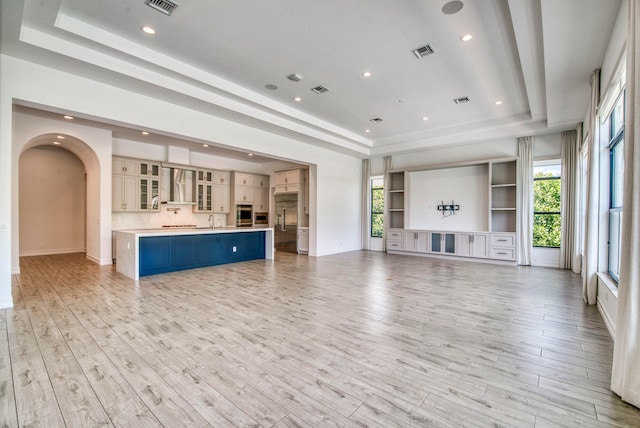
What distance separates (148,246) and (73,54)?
3558mm

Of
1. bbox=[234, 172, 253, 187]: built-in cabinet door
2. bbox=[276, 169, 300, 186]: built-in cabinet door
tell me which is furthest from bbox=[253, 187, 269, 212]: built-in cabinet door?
bbox=[276, 169, 300, 186]: built-in cabinet door

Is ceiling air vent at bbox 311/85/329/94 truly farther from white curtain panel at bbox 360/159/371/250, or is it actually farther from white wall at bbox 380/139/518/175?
white curtain panel at bbox 360/159/371/250

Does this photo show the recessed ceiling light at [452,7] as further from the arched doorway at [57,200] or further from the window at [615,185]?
the arched doorway at [57,200]

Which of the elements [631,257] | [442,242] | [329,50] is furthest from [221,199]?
[631,257]

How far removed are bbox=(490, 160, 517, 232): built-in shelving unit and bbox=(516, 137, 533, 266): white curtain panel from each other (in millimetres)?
307

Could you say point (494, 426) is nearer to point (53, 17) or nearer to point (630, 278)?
point (630, 278)

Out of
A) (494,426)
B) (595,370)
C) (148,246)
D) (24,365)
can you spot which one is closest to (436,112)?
(595,370)

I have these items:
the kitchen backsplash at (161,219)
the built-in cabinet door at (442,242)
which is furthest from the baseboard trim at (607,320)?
the kitchen backsplash at (161,219)

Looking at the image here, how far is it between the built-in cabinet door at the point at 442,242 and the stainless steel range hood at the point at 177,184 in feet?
24.9

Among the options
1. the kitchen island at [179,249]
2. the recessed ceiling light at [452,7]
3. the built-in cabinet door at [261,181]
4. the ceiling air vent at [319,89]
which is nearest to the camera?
the recessed ceiling light at [452,7]

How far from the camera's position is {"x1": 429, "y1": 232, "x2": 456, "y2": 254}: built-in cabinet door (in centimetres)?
829

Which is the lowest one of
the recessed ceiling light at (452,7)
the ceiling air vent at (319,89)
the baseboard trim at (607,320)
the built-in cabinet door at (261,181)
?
the baseboard trim at (607,320)

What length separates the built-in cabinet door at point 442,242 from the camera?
8.29m

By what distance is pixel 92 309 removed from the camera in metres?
3.85
